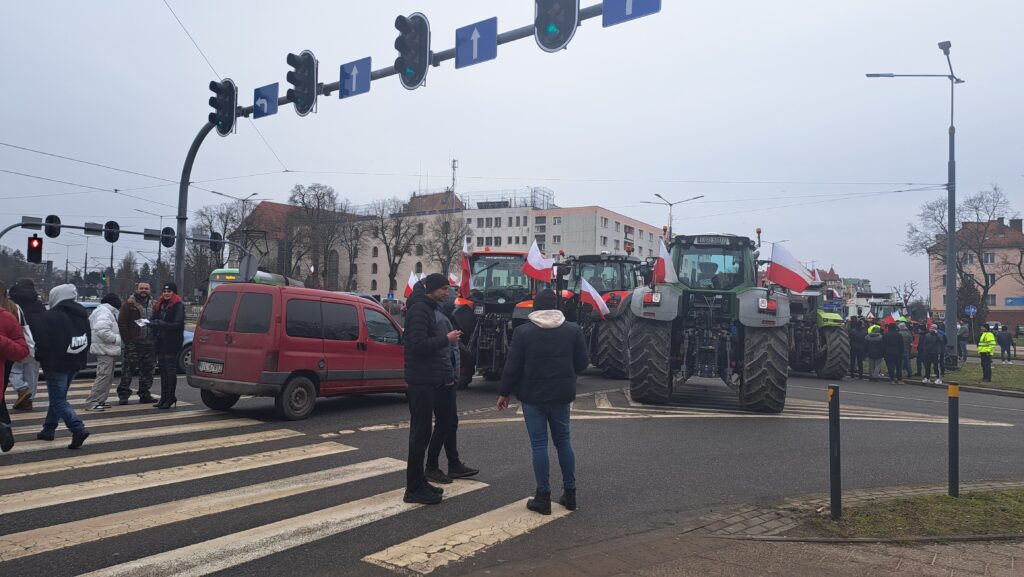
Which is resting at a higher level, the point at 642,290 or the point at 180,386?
the point at 642,290

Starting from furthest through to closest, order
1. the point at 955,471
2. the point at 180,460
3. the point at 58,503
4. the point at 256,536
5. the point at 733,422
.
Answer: the point at 733,422
the point at 180,460
the point at 955,471
the point at 58,503
the point at 256,536

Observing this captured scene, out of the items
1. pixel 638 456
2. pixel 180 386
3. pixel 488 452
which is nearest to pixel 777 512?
pixel 638 456

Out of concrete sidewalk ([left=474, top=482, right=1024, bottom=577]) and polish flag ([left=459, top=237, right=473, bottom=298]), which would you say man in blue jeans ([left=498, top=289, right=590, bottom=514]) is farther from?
polish flag ([left=459, top=237, right=473, bottom=298])

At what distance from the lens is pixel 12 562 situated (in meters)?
4.24

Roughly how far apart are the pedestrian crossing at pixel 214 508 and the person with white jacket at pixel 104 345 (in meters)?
1.52

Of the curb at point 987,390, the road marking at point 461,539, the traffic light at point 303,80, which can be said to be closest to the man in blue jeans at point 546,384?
the road marking at point 461,539

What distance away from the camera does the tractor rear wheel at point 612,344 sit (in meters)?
15.9

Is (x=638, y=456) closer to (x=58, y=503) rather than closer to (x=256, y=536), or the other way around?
(x=256, y=536)

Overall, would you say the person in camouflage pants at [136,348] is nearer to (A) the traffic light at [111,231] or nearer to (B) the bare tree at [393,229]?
(A) the traffic light at [111,231]

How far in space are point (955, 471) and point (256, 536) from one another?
5.65 metres

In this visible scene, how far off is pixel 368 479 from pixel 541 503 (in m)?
1.80

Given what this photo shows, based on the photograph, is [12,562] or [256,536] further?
[256,536]

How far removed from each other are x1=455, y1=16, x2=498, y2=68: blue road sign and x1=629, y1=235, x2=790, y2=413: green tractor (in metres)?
4.58

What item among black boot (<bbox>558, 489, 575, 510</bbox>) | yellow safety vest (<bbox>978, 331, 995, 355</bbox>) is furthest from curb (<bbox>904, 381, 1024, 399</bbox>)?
black boot (<bbox>558, 489, 575, 510</bbox>)
